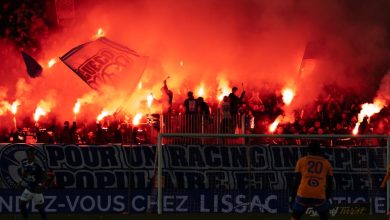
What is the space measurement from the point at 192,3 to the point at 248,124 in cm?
1277

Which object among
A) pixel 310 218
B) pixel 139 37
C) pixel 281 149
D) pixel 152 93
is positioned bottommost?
pixel 310 218

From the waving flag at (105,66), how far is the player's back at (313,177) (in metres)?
16.5

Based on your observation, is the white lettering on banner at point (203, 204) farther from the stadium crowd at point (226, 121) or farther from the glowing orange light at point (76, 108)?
the glowing orange light at point (76, 108)

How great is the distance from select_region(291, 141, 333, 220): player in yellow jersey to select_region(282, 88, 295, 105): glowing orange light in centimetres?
1680

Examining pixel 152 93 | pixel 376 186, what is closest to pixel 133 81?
pixel 152 93

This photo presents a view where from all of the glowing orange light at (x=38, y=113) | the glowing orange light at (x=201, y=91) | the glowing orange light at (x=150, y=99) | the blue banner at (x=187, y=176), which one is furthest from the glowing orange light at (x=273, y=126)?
the glowing orange light at (x=38, y=113)

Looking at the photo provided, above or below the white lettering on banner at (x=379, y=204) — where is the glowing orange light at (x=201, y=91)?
above

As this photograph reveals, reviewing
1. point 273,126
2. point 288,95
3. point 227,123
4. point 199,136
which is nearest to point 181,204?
point 199,136

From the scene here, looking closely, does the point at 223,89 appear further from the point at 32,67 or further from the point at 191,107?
the point at 191,107

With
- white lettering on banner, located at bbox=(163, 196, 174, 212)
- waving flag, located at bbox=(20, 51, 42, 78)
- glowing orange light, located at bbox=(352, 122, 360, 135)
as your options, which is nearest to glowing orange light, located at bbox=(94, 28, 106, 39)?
waving flag, located at bbox=(20, 51, 42, 78)

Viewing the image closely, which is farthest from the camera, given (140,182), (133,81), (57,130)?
(133,81)

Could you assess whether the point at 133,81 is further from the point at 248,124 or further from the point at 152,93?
the point at 248,124

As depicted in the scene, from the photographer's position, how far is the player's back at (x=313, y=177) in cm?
1515

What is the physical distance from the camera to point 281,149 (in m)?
24.6
